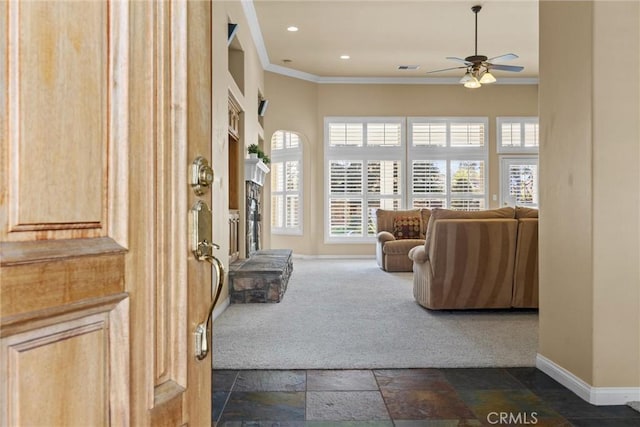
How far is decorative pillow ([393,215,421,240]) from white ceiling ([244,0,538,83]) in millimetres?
2735

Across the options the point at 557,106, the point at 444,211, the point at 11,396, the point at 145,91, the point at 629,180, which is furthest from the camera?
the point at 444,211

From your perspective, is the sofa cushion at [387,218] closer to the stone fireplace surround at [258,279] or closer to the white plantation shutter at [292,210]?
the white plantation shutter at [292,210]

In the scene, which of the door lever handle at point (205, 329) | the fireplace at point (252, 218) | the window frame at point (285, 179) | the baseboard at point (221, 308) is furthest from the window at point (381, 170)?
the door lever handle at point (205, 329)

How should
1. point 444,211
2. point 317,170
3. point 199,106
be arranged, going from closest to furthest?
point 199,106 → point 444,211 → point 317,170

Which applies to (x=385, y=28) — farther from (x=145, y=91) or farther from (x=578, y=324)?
(x=145, y=91)

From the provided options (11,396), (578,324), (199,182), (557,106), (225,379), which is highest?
(557,106)

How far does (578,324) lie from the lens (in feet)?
7.38

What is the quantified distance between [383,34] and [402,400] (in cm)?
575

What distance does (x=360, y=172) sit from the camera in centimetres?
902

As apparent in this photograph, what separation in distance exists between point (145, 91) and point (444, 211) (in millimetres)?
3664

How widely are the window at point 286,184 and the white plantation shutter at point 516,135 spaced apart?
3.97 m

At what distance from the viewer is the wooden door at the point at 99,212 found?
472mm

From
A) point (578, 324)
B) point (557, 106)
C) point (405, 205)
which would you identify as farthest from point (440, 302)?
point (405, 205)

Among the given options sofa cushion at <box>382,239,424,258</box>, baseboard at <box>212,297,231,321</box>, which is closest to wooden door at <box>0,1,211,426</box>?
baseboard at <box>212,297,231,321</box>
